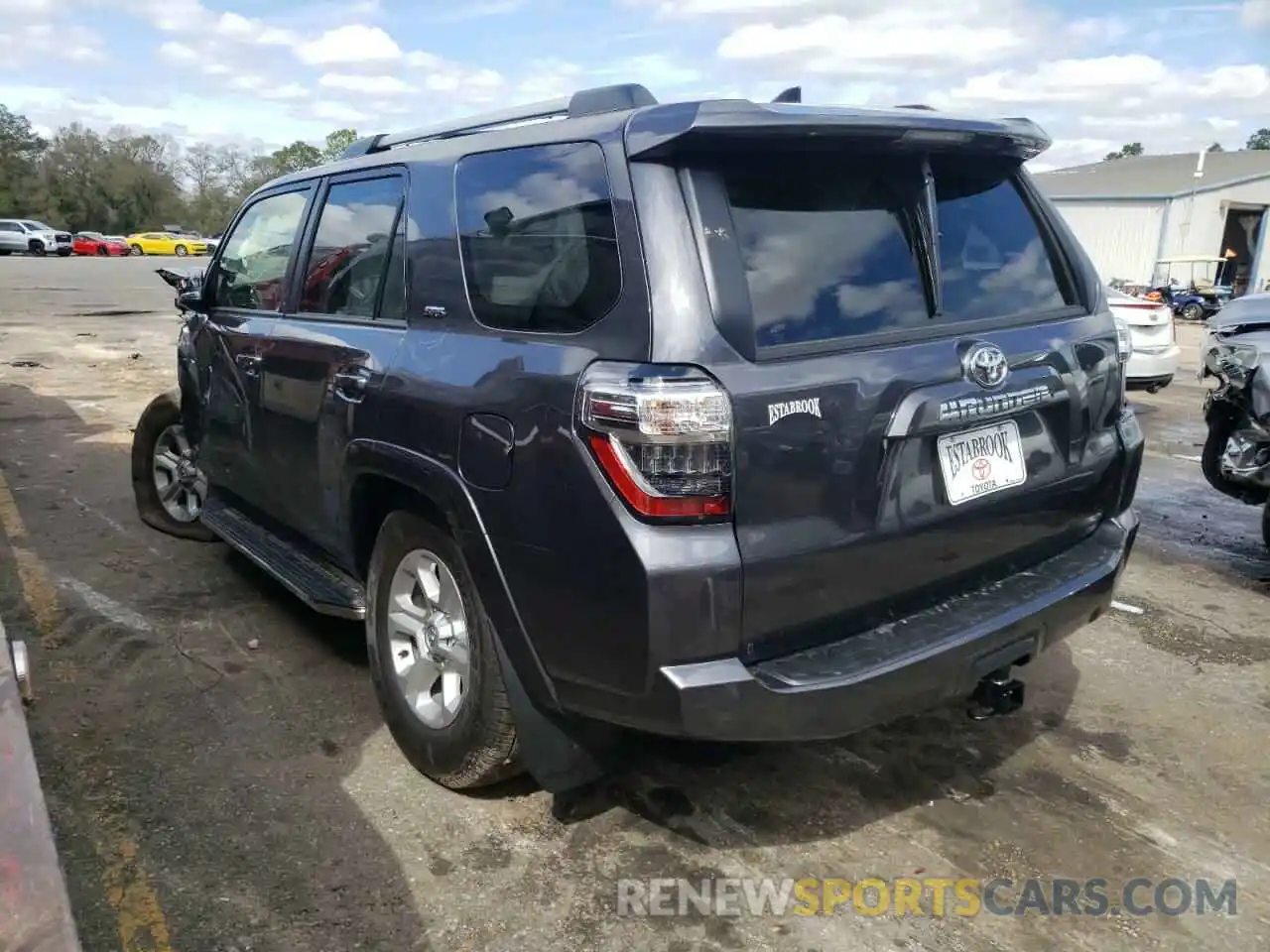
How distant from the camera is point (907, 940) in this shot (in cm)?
247

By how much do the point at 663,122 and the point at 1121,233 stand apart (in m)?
42.2

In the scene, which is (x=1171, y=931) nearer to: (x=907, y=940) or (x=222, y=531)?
(x=907, y=940)

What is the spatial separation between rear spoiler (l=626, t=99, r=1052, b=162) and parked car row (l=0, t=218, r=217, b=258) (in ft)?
152

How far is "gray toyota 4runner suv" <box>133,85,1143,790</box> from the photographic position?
228 cm

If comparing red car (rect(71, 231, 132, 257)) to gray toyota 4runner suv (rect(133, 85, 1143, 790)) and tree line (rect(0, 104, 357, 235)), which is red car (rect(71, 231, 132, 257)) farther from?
gray toyota 4runner suv (rect(133, 85, 1143, 790))

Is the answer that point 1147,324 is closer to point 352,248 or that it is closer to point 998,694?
point 998,694

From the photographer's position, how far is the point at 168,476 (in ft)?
17.9

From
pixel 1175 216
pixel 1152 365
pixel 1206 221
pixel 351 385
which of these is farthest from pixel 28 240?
pixel 351 385

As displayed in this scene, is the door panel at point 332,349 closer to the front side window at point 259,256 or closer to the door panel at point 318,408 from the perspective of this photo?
the door panel at point 318,408

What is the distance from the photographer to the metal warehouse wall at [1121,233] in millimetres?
38312

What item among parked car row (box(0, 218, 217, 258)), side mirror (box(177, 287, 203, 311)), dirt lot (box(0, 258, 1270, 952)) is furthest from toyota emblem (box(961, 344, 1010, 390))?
parked car row (box(0, 218, 217, 258))

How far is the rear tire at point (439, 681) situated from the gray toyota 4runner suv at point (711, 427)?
11 mm

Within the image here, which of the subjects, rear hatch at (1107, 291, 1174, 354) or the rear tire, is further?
rear hatch at (1107, 291, 1174, 354)

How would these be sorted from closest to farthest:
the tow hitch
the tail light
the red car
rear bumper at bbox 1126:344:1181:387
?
the tail light, the tow hitch, rear bumper at bbox 1126:344:1181:387, the red car
